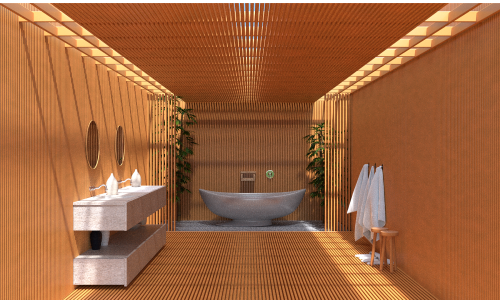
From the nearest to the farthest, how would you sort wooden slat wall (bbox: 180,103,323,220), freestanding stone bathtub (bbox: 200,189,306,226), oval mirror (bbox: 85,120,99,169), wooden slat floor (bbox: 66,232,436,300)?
wooden slat floor (bbox: 66,232,436,300)
oval mirror (bbox: 85,120,99,169)
freestanding stone bathtub (bbox: 200,189,306,226)
wooden slat wall (bbox: 180,103,323,220)

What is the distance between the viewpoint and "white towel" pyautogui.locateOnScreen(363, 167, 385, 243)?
5.53 m

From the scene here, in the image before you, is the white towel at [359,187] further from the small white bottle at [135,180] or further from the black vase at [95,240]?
the black vase at [95,240]

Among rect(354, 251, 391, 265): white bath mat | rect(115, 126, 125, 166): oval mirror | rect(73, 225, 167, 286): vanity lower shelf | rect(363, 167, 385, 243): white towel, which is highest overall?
rect(115, 126, 125, 166): oval mirror

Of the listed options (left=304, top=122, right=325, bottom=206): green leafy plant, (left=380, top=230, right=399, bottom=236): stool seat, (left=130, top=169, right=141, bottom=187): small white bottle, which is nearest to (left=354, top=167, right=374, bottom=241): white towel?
(left=380, top=230, right=399, bottom=236): stool seat

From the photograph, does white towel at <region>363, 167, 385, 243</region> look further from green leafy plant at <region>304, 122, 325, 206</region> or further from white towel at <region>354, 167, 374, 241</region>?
green leafy plant at <region>304, 122, 325, 206</region>

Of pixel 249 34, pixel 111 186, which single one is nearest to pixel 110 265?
pixel 111 186

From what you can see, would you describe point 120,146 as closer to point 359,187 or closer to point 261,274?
point 261,274

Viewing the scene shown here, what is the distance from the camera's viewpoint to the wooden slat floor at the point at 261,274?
168 inches

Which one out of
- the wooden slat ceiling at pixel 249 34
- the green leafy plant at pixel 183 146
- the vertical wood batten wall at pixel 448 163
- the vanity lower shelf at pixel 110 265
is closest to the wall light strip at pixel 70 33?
the wooden slat ceiling at pixel 249 34

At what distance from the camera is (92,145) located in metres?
4.97

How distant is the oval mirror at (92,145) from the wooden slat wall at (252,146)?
4.24 meters

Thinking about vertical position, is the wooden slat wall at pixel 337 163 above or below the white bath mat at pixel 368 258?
above

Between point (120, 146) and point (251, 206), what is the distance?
329 cm

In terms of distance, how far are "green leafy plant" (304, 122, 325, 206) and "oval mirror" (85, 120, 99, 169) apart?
499cm
